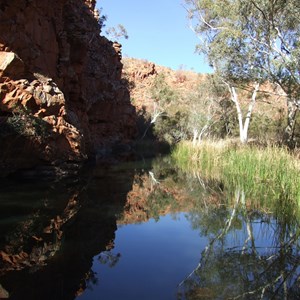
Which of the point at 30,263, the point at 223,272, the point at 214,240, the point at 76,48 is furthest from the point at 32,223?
the point at 76,48

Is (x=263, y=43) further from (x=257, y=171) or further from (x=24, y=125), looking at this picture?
(x=24, y=125)

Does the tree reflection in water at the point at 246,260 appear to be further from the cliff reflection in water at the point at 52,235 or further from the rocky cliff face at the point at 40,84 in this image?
the rocky cliff face at the point at 40,84

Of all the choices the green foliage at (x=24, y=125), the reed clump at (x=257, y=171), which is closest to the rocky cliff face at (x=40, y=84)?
the green foliage at (x=24, y=125)

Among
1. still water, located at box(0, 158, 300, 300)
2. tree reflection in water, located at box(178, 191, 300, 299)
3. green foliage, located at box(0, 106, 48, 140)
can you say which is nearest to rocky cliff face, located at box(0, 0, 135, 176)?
green foliage, located at box(0, 106, 48, 140)

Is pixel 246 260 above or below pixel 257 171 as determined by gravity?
below

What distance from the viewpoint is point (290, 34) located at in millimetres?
13469

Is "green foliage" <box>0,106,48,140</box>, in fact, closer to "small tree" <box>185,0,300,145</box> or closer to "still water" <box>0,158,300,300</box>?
"still water" <box>0,158,300,300</box>

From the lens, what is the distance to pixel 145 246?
5887 mm

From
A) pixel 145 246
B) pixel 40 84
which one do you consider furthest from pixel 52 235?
pixel 40 84

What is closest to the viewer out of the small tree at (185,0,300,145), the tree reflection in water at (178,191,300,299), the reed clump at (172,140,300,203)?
the tree reflection in water at (178,191,300,299)

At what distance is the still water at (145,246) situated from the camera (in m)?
4.14

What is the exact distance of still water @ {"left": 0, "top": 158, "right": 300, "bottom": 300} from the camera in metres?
4.14

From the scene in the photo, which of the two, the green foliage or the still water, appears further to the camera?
the green foliage

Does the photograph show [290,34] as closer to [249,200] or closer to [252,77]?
[252,77]
